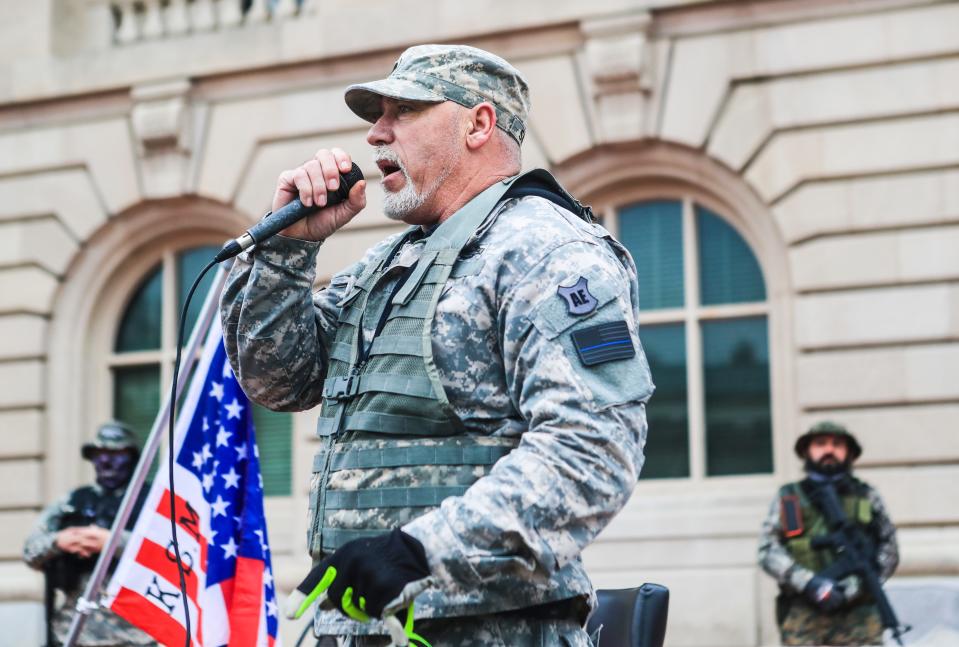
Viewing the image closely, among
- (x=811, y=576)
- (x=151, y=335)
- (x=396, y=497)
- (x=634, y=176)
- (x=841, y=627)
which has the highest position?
(x=634, y=176)

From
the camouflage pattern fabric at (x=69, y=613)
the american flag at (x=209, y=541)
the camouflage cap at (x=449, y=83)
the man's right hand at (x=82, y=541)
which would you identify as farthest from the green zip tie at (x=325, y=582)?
the man's right hand at (x=82, y=541)

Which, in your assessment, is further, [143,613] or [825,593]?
[825,593]

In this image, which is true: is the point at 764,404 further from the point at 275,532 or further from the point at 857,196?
the point at 275,532

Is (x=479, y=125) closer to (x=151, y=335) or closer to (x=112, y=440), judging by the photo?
(x=112, y=440)

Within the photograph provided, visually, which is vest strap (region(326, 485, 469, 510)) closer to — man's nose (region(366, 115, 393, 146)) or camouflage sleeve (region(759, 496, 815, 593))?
man's nose (region(366, 115, 393, 146))

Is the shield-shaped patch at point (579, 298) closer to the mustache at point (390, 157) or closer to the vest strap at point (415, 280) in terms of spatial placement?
the vest strap at point (415, 280)

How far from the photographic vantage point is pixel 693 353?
10797 mm

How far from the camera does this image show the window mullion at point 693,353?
10703mm

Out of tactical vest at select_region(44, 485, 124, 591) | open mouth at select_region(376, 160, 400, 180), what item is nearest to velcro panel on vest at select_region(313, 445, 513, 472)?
open mouth at select_region(376, 160, 400, 180)

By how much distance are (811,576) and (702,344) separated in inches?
112

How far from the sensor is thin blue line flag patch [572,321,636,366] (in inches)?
111

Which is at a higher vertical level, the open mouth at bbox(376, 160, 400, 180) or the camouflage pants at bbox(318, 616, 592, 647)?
the open mouth at bbox(376, 160, 400, 180)

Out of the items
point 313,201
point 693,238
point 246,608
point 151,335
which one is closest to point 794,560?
point 693,238

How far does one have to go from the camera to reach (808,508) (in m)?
8.58
